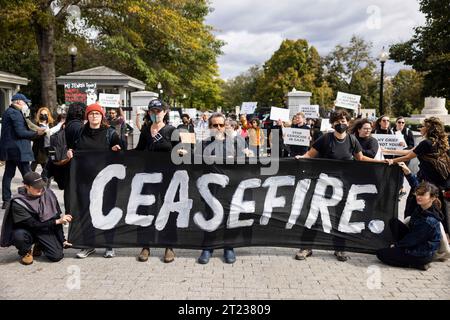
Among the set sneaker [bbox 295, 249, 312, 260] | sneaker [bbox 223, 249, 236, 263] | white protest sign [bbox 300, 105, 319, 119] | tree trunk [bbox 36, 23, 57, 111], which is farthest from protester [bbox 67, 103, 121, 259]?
tree trunk [bbox 36, 23, 57, 111]

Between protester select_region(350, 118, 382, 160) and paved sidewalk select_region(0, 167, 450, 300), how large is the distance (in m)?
1.84

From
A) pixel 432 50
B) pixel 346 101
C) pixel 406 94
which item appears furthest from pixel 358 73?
pixel 346 101

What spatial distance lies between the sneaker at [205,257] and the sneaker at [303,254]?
109 centimetres

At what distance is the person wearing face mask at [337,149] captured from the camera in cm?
511

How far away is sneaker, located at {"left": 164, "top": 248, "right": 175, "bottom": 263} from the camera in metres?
4.92

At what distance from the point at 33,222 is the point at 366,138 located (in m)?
4.95

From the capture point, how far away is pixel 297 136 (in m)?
8.93

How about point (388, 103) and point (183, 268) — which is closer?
point (183, 268)

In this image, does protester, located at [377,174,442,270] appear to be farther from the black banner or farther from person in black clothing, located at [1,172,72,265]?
person in black clothing, located at [1,172,72,265]

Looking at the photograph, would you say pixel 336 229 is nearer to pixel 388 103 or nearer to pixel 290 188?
pixel 290 188

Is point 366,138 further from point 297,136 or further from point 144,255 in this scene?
point 144,255

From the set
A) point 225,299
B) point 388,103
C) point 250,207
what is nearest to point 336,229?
point 250,207

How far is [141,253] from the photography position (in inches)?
198
